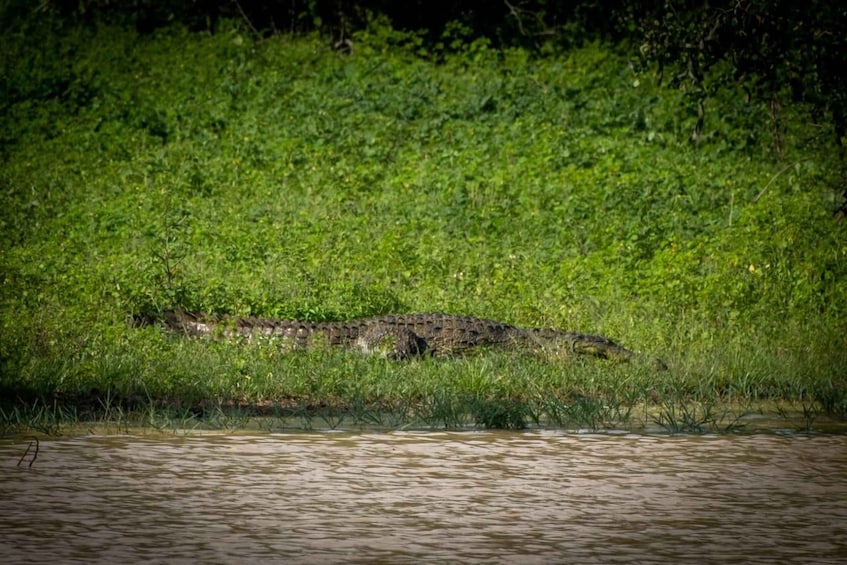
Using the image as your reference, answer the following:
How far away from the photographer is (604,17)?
65.1ft

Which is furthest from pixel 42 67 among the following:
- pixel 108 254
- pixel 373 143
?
pixel 108 254

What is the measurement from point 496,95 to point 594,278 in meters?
5.68

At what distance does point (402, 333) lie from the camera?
1062cm

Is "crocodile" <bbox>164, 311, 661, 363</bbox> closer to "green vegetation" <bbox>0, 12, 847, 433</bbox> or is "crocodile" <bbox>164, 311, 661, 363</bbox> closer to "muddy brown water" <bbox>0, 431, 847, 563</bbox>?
"green vegetation" <bbox>0, 12, 847, 433</bbox>

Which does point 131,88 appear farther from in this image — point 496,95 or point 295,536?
point 295,536

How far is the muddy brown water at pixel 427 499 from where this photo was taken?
5.21m

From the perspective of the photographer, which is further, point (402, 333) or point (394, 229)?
point (394, 229)

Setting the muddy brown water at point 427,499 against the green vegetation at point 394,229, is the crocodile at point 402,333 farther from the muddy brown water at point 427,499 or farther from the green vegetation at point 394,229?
the muddy brown water at point 427,499

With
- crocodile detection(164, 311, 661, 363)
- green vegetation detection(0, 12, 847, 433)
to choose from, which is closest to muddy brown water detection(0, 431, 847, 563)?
green vegetation detection(0, 12, 847, 433)

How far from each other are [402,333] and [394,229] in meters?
3.50

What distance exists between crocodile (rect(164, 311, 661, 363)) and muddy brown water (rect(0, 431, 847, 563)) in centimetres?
261

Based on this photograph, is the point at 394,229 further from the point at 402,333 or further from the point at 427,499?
the point at 427,499

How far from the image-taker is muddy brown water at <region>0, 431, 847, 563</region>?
5.21 m

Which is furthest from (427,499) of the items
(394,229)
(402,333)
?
(394,229)
